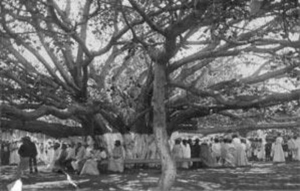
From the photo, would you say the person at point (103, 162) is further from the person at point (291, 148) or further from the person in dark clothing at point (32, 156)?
the person at point (291, 148)

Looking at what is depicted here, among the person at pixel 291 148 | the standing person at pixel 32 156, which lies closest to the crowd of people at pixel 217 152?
the person at pixel 291 148

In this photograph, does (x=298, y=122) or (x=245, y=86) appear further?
(x=298, y=122)

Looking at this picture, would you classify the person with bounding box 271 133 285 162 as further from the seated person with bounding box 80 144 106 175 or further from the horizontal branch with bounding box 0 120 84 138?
the seated person with bounding box 80 144 106 175

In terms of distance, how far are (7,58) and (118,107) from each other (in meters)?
4.09

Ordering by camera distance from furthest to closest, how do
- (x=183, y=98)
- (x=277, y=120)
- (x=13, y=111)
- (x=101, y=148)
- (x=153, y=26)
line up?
1. (x=277, y=120)
2. (x=101, y=148)
3. (x=183, y=98)
4. (x=13, y=111)
5. (x=153, y=26)

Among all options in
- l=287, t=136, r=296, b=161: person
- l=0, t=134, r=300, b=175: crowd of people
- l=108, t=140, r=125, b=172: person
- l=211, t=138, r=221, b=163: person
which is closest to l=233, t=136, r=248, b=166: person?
l=0, t=134, r=300, b=175: crowd of people

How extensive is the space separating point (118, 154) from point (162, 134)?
8003mm

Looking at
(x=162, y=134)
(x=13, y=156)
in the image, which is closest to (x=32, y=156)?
(x=162, y=134)

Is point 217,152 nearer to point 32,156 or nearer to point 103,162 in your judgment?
point 103,162

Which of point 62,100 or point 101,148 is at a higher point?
point 62,100

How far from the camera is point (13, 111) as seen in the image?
12.1 meters

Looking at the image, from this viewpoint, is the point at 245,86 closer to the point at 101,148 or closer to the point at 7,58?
the point at 101,148

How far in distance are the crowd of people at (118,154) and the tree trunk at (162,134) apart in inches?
234

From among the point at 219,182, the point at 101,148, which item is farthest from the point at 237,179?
the point at 101,148
